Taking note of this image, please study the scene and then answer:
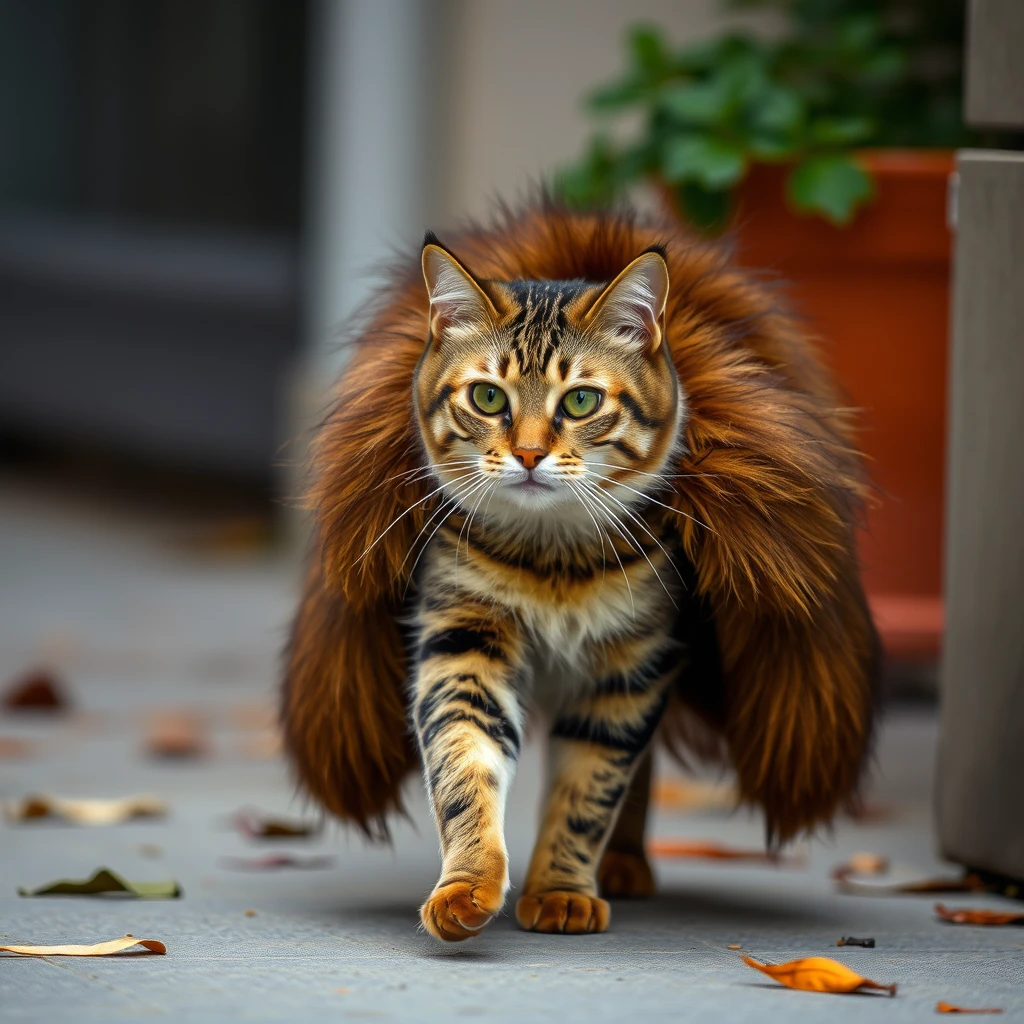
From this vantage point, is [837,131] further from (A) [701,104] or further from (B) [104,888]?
(B) [104,888]

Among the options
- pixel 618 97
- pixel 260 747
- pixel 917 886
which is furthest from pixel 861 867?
pixel 618 97

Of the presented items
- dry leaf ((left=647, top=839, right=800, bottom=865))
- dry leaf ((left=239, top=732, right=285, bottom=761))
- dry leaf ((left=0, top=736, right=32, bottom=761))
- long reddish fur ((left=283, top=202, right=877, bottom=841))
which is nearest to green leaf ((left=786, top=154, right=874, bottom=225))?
long reddish fur ((left=283, top=202, right=877, bottom=841))

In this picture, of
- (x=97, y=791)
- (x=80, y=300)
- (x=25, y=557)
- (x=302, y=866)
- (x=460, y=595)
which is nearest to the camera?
(x=460, y=595)

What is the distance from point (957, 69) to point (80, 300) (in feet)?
17.3

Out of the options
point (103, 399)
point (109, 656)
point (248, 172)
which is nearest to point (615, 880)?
point (109, 656)

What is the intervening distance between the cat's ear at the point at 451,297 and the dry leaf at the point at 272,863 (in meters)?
1.03

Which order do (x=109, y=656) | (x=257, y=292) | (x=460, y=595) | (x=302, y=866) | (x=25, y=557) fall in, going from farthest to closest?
(x=257, y=292) < (x=25, y=557) < (x=109, y=656) < (x=302, y=866) < (x=460, y=595)

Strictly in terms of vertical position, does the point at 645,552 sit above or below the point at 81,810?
above

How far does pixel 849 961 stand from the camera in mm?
2148

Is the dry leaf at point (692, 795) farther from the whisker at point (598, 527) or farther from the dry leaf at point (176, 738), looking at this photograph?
the whisker at point (598, 527)

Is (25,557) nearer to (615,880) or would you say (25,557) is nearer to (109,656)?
(109,656)

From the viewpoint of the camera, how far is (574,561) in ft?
7.64

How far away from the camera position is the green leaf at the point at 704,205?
149 inches

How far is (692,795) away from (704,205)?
1329 mm
